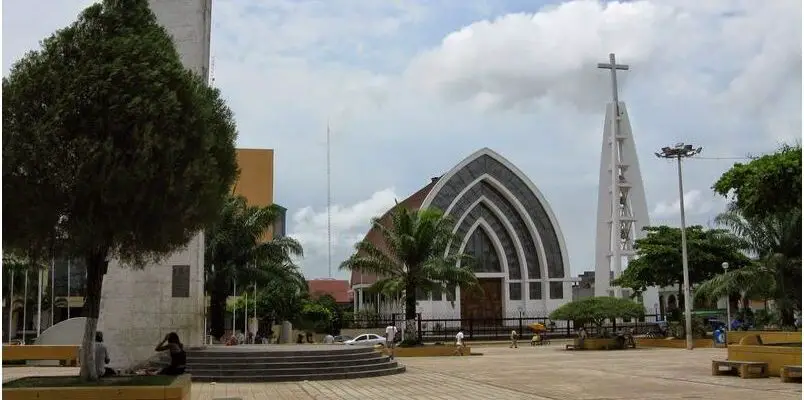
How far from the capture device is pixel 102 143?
8.80m

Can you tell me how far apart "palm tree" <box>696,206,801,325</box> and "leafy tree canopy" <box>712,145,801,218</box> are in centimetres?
1103

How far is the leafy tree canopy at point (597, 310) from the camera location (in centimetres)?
3097

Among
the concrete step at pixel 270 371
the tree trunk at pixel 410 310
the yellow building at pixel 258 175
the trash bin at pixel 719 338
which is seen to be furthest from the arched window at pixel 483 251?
the concrete step at pixel 270 371

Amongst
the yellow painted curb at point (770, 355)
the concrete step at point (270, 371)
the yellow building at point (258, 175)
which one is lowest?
the concrete step at point (270, 371)

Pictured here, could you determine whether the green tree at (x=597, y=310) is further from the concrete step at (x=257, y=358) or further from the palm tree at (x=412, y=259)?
the concrete step at (x=257, y=358)

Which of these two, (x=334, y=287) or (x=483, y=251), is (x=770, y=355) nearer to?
(x=483, y=251)

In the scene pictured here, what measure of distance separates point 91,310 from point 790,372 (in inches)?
451

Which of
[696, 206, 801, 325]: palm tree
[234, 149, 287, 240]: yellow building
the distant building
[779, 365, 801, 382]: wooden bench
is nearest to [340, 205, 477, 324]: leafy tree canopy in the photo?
[696, 206, 801, 325]: palm tree

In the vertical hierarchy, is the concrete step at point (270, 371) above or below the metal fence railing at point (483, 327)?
above

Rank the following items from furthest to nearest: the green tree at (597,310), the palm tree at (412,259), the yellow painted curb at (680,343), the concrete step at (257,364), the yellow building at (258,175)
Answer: the yellow building at (258,175) < the green tree at (597,310) < the yellow painted curb at (680,343) < the palm tree at (412,259) < the concrete step at (257,364)

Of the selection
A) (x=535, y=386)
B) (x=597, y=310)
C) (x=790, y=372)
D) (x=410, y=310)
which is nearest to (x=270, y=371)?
(x=535, y=386)

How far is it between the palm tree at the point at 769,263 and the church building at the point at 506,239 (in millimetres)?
26332

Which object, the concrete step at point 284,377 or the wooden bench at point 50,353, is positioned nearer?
the concrete step at point 284,377

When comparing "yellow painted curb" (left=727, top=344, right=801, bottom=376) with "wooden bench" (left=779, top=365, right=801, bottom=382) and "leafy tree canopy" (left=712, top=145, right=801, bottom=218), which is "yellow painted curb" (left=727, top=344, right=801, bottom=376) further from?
"leafy tree canopy" (left=712, top=145, right=801, bottom=218)
